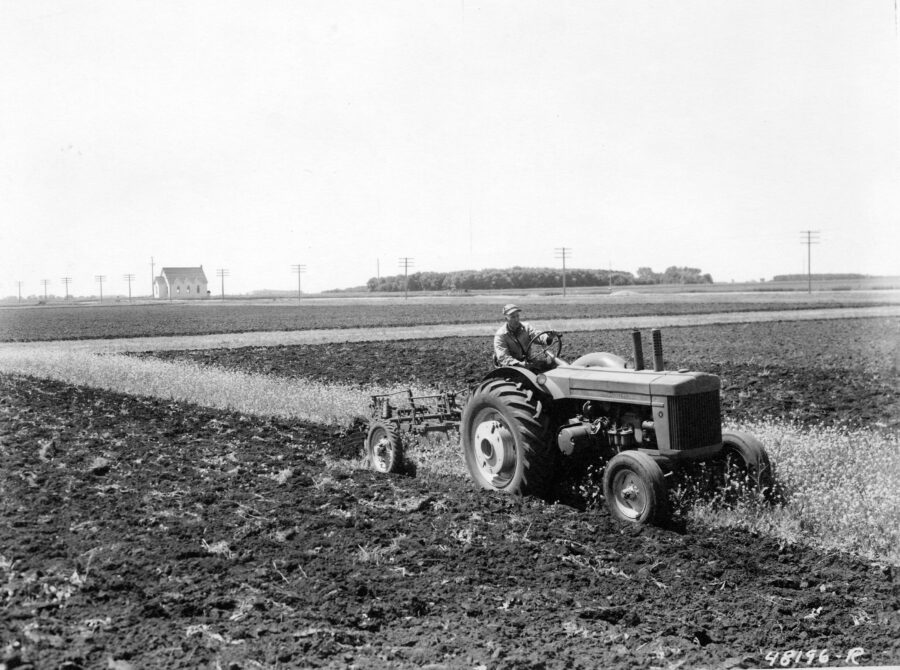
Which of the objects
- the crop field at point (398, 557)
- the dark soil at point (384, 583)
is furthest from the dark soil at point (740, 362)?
the dark soil at point (384, 583)

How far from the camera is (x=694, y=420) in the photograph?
22.2 ft

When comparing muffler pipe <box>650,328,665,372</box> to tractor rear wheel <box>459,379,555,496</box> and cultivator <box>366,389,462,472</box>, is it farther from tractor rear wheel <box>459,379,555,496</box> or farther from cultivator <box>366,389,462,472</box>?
cultivator <box>366,389,462,472</box>

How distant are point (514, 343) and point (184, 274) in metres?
78.9

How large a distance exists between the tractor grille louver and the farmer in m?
1.68

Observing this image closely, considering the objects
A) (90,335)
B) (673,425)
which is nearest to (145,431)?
(673,425)

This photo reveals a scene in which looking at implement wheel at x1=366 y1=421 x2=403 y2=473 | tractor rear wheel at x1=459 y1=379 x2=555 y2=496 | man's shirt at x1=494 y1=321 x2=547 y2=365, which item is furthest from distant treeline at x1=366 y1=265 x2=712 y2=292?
tractor rear wheel at x1=459 y1=379 x2=555 y2=496

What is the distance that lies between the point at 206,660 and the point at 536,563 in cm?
252

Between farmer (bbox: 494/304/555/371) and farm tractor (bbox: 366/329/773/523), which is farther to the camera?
farmer (bbox: 494/304/555/371)

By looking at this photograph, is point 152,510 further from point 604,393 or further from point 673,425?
point 673,425

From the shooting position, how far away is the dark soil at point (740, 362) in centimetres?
1331

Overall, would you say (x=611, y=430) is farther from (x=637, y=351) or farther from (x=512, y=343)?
(x=512, y=343)

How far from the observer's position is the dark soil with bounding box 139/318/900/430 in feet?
43.7

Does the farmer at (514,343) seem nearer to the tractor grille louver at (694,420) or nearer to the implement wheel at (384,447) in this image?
the implement wheel at (384,447)

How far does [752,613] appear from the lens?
504 cm
